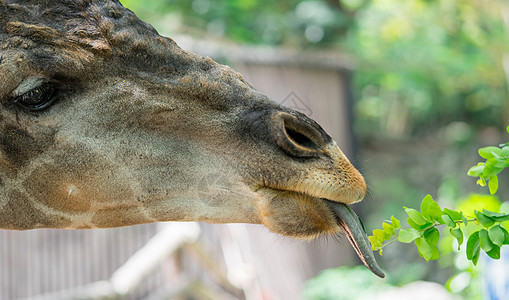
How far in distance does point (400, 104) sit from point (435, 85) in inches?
67.1

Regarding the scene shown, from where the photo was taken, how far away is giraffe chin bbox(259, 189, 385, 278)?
1546 millimetres

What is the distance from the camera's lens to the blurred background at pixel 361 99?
659 cm

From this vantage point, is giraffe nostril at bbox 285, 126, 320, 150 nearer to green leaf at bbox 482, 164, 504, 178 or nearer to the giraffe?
the giraffe

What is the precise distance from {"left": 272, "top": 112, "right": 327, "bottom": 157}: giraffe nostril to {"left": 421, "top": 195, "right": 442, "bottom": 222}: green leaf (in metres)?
0.32

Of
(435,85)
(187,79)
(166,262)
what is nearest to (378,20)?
(435,85)

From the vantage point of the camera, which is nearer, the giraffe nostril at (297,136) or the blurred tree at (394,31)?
the giraffe nostril at (297,136)

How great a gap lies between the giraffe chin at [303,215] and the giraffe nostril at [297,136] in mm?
123

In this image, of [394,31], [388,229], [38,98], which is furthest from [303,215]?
[394,31]

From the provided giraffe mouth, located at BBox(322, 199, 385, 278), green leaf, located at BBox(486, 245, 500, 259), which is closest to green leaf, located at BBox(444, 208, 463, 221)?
green leaf, located at BBox(486, 245, 500, 259)

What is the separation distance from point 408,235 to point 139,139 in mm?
777

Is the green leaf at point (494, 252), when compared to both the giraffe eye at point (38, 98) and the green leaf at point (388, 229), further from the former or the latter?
the giraffe eye at point (38, 98)

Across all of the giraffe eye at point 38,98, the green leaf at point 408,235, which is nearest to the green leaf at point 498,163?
the green leaf at point 408,235

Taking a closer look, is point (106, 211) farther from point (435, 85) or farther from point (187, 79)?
point (435, 85)

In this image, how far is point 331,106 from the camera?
9.23 meters
